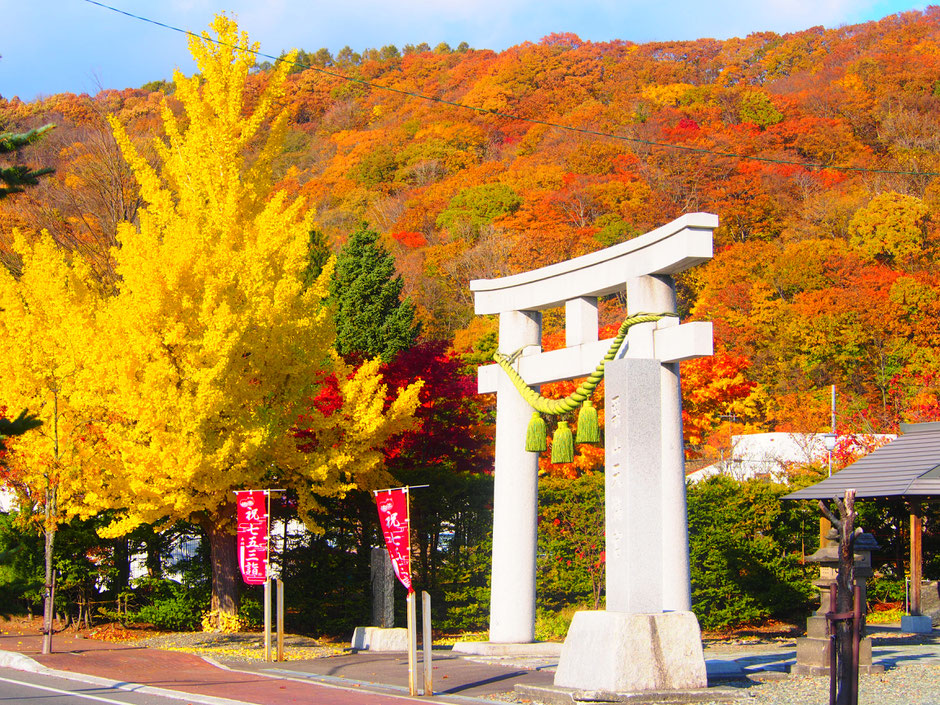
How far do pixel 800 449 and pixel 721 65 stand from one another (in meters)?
58.1

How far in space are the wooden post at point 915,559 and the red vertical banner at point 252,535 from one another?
→ 11210 mm

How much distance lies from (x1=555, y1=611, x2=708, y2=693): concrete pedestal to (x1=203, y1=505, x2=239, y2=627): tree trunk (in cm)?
890

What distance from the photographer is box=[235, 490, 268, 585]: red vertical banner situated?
15.0 metres

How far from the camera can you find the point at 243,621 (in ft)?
59.6

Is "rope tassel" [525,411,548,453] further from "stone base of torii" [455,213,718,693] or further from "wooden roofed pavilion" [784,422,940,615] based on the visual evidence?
"wooden roofed pavilion" [784,422,940,615]

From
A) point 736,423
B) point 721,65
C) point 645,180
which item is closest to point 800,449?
point 736,423

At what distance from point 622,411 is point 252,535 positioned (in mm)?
6989

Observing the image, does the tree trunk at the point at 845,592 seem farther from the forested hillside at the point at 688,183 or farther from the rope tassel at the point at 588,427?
the forested hillside at the point at 688,183

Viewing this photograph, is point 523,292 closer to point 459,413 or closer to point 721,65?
point 459,413

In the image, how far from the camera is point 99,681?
12.2 metres

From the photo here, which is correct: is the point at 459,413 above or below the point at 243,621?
above

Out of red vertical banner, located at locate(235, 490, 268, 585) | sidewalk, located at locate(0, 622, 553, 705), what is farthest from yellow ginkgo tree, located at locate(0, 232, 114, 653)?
red vertical banner, located at locate(235, 490, 268, 585)

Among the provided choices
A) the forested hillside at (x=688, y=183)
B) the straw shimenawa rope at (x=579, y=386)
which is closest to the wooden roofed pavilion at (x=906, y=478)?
the straw shimenawa rope at (x=579, y=386)

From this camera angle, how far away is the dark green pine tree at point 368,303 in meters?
34.7
